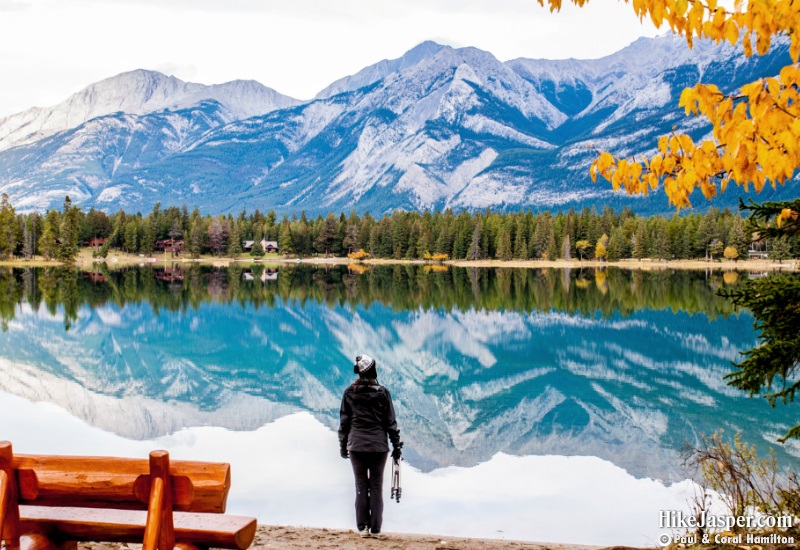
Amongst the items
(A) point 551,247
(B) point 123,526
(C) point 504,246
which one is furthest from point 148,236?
(B) point 123,526

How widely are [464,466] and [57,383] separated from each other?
1817cm

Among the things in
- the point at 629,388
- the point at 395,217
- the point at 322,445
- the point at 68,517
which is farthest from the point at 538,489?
the point at 395,217

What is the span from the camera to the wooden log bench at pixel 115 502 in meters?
4.91

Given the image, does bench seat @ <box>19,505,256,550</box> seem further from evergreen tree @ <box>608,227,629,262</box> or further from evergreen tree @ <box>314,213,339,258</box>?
evergreen tree @ <box>314,213,339,258</box>

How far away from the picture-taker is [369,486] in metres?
9.87

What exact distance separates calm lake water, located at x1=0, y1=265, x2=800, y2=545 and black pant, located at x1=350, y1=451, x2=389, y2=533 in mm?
2236

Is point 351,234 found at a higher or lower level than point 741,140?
higher

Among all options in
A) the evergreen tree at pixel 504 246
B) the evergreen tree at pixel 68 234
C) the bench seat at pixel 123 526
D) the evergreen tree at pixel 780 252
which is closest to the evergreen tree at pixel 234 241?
the evergreen tree at pixel 68 234

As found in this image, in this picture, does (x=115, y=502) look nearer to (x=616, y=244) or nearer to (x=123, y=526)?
(x=123, y=526)

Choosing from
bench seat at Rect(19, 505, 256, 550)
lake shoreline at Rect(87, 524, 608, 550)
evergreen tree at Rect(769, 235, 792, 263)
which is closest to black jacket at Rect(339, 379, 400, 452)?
lake shoreline at Rect(87, 524, 608, 550)

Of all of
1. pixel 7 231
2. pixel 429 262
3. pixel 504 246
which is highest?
pixel 7 231

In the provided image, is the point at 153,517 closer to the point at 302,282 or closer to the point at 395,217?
the point at 302,282

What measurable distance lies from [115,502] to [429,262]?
151769mm

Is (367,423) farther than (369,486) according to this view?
No
